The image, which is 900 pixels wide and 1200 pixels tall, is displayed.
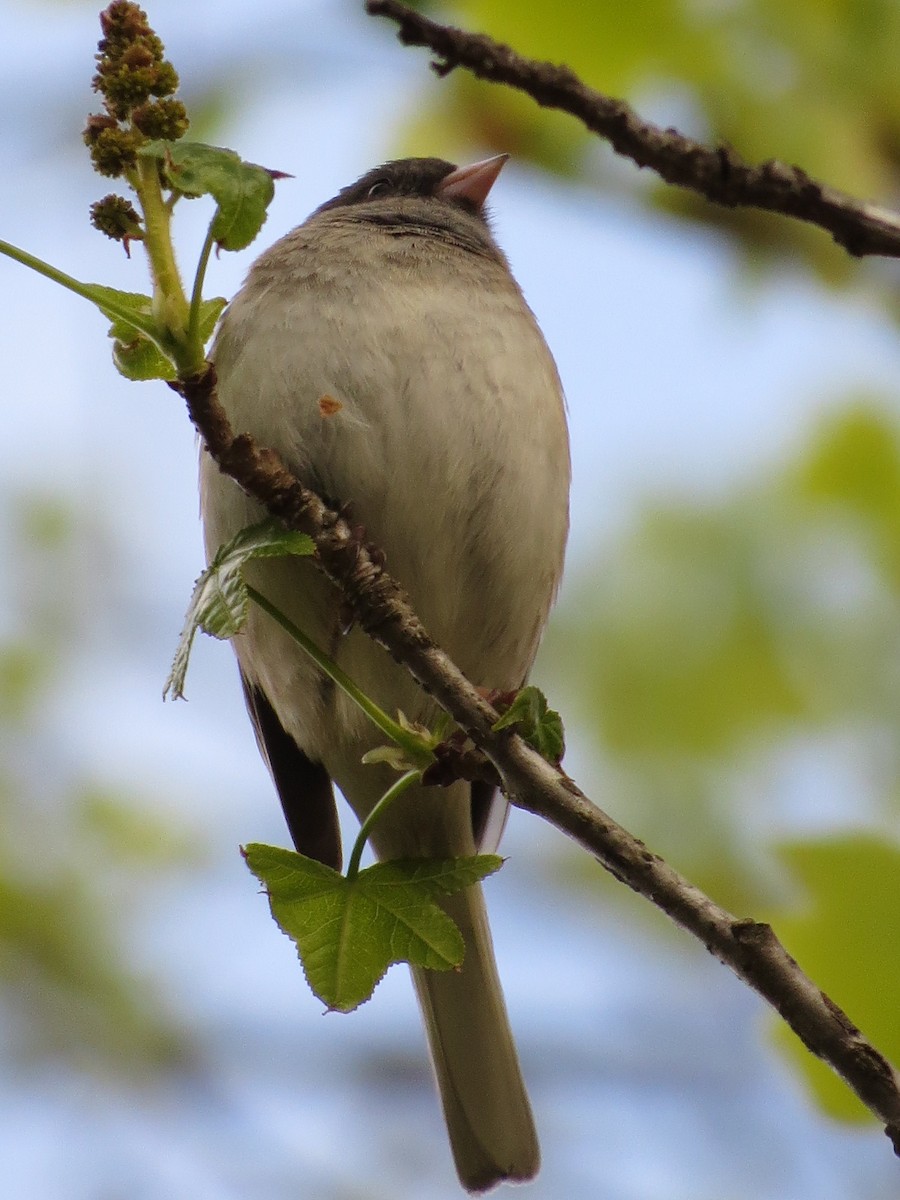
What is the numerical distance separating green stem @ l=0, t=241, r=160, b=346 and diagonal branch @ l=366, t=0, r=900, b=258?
0.47m

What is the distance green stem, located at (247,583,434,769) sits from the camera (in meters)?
1.93

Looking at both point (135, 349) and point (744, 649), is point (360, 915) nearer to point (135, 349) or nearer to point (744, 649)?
point (135, 349)

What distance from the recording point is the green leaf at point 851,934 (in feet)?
6.01

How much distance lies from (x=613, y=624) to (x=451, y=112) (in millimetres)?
1910

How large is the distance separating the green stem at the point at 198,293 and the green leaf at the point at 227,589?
31 centimetres

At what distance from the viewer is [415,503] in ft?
9.52

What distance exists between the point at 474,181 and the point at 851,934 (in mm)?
2659

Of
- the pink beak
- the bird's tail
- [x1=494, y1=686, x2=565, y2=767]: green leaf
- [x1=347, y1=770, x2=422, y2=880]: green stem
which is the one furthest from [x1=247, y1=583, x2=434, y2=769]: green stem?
the pink beak

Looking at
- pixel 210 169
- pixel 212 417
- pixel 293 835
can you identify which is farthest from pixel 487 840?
pixel 210 169

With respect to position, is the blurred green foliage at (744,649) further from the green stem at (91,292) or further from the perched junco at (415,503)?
the green stem at (91,292)

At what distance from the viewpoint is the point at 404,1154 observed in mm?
5191

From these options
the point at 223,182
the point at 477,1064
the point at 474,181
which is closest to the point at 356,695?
the point at 223,182

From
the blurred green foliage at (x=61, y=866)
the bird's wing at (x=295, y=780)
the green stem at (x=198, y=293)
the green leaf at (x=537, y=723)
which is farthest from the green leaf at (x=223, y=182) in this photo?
the blurred green foliage at (x=61, y=866)

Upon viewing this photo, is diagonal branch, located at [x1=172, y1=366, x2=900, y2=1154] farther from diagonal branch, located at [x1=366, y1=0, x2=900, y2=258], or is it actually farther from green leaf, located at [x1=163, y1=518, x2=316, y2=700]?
diagonal branch, located at [x1=366, y1=0, x2=900, y2=258]
